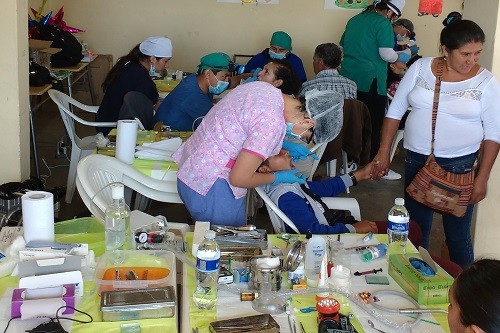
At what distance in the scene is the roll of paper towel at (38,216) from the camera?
2.15 metres

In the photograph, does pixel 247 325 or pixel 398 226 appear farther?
pixel 398 226

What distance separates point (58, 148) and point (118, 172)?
2678 mm

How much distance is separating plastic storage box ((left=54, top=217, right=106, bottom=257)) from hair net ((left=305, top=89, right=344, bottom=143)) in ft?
3.01

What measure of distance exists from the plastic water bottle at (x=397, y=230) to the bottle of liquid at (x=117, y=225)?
2.99ft

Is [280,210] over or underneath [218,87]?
underneath

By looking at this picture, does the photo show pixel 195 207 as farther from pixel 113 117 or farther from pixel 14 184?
pixel 113 117

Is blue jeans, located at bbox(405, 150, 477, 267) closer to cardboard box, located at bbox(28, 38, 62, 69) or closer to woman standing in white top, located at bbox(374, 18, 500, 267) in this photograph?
woman standing in white top, located at bbox(374, 18, 500, 267)

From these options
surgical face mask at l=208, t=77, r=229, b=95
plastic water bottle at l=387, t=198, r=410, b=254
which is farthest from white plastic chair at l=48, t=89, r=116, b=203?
plastic water bottle at l=387, t=198, r=410, b=254

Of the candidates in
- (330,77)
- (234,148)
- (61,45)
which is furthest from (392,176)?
(234,148)

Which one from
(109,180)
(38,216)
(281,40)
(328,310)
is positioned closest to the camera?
(328,310)

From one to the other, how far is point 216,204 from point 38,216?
0.71 metres

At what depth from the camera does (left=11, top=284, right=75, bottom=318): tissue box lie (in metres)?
1.80

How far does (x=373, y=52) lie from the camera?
5504 millimetres

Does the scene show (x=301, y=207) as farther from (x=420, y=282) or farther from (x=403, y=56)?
(x=403, y=56)
